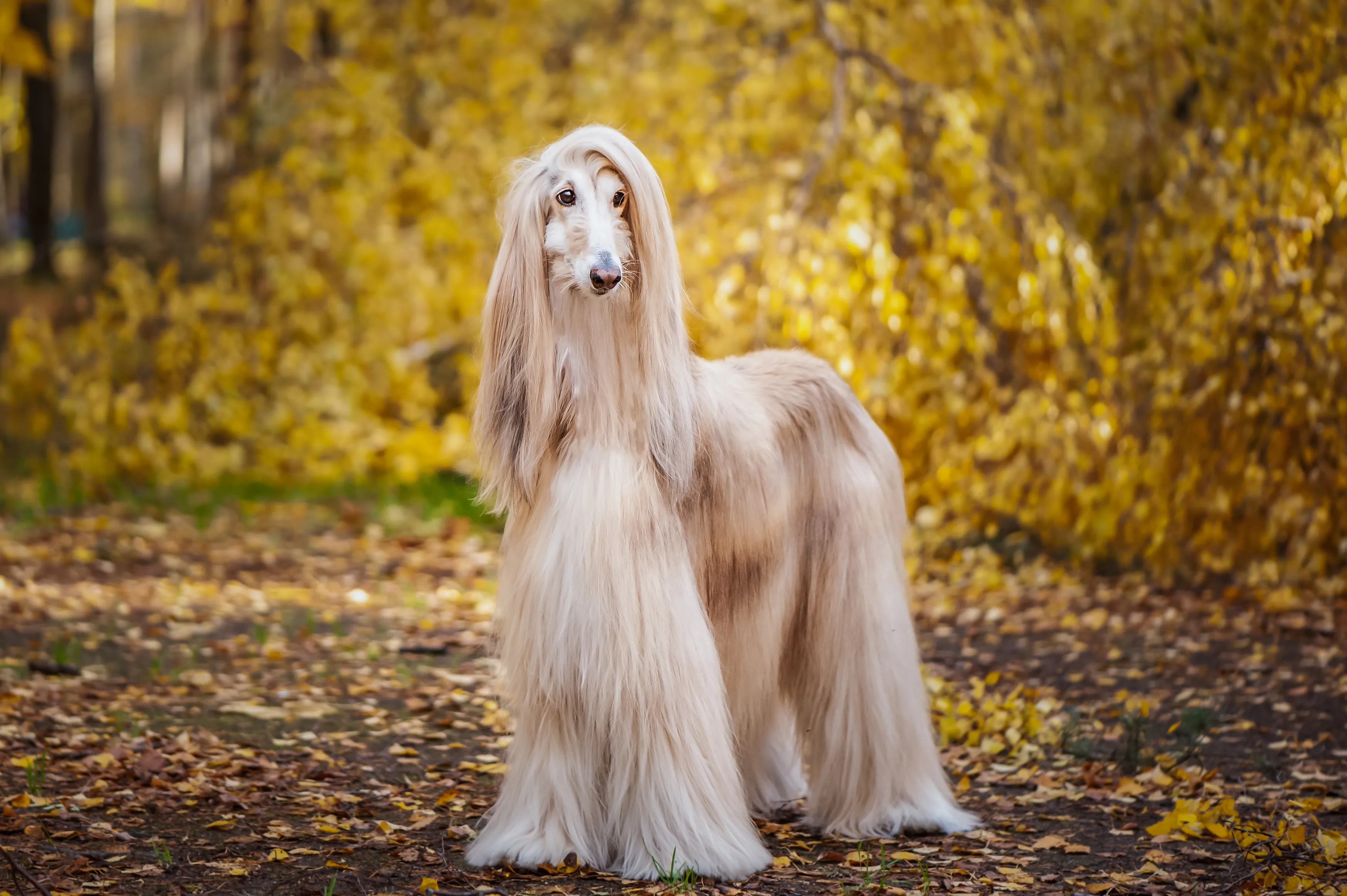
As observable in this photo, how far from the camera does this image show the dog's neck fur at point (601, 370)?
3.32m

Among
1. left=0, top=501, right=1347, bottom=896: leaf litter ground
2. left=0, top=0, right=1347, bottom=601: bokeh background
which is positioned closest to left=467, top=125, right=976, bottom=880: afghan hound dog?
left=0, top=501, right=1347, bottom=896: leaf litter ground

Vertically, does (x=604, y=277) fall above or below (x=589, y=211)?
below

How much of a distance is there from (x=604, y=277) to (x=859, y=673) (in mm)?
1332

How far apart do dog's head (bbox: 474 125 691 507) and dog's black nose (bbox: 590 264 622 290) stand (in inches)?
1.0

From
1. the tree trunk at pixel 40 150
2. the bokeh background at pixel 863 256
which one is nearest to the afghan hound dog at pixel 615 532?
the bokeh background at pixel 863 256

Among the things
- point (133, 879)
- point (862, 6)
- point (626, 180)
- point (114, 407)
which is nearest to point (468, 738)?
point (133, 879)

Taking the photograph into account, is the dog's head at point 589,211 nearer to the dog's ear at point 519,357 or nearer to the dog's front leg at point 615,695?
the dog's ear at point 519,357

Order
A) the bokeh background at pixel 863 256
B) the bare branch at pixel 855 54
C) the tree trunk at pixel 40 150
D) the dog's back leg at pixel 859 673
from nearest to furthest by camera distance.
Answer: the dog's back leg at pixel 859 673, the bokeh background at pixel 863 256, the bare branch at pixel 855 54, the tree trunk at pixel 40 150

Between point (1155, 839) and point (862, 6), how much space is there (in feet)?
17.2

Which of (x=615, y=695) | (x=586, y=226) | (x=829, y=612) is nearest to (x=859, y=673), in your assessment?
(x=829, y=612)

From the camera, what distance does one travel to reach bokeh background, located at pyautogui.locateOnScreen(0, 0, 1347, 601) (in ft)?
22.1

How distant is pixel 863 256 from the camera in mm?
7633

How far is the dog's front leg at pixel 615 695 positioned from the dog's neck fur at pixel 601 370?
0.18 feet

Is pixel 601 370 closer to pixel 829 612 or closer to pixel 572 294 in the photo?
pixel 572 294
